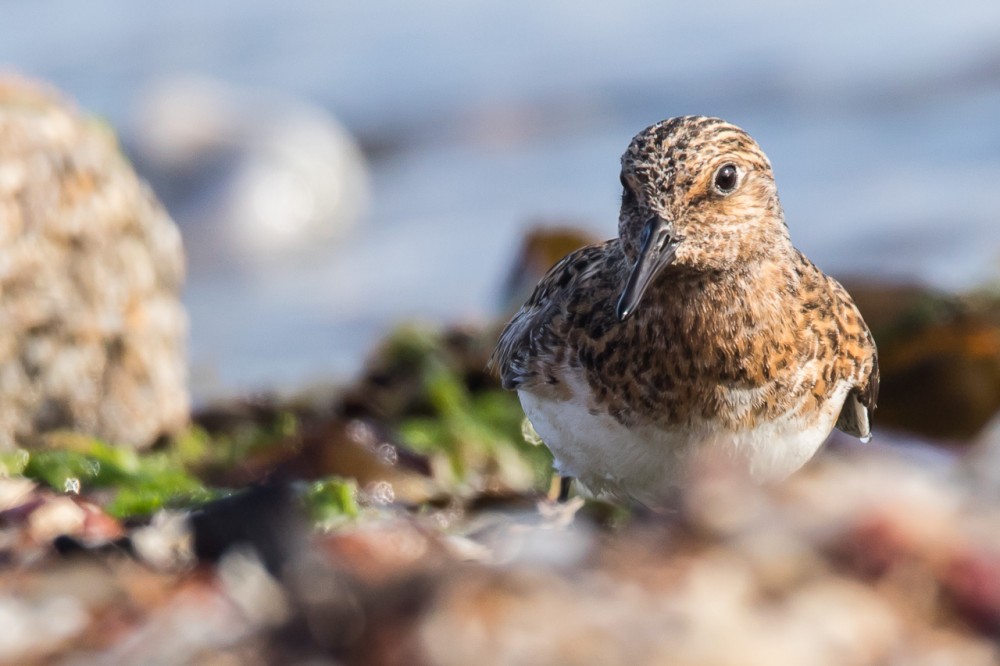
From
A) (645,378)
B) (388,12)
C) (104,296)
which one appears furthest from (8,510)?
(388,12)

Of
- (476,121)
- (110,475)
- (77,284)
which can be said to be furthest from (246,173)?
(110,475)

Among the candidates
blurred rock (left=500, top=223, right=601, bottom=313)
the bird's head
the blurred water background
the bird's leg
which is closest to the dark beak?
the bird's head

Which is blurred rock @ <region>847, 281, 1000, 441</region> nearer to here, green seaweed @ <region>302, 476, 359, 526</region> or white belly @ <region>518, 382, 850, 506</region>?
white belly @ <region>518, 382, 850, 506</region>

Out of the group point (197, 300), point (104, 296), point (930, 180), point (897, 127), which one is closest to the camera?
point (104, 296)

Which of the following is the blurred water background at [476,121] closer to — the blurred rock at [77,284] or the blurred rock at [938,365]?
the blurred rock at [938,365]

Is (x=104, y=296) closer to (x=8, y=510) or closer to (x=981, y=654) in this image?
(x=8, y=510)
